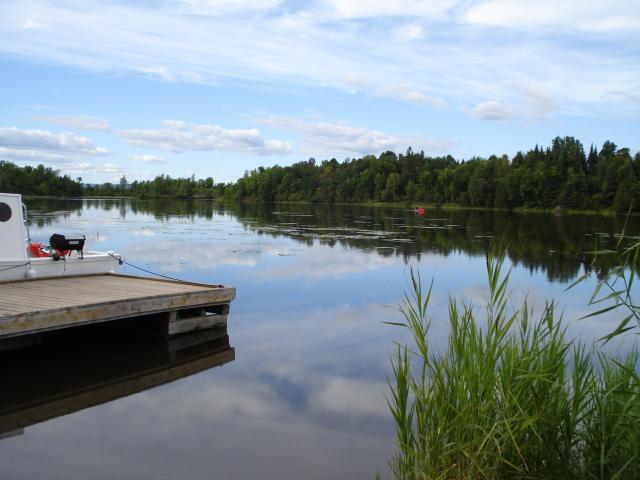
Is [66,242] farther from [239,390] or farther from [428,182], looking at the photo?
[428,182]

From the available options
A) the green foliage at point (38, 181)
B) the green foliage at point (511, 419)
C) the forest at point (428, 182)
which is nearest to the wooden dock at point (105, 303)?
the green foliage at point (511, 419)

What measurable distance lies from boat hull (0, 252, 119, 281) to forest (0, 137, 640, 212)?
4585 centimetres

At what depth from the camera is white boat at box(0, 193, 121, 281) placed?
32.6ft

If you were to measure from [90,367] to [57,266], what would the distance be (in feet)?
9.94

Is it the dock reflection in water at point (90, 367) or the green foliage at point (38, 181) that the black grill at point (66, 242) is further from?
the green foliage at point (38, 181)

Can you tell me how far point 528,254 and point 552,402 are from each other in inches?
776

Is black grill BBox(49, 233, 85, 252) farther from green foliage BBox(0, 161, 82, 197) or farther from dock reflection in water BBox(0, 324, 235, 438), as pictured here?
green foliage BBox(0, 161, 82, 197)

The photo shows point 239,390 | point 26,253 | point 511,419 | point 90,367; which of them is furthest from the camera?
point 26,253

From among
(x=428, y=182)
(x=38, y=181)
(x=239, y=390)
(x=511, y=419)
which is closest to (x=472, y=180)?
(x=428, y=182)

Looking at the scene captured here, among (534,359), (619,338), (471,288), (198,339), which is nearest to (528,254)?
(471,288)

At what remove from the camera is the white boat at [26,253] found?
9.95 metres

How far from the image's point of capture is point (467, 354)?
15.3ft

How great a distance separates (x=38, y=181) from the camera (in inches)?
3856

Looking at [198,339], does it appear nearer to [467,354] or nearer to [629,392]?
[467,354]
